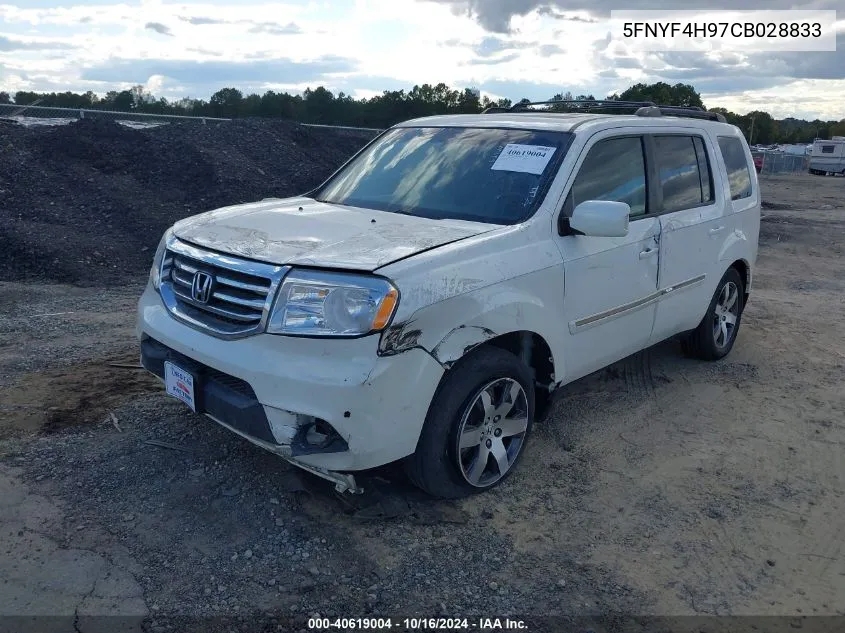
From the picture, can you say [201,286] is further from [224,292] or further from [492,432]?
[492,432]

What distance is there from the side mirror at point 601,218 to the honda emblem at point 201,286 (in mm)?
1875

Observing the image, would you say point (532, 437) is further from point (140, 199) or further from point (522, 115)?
point (140, 199)

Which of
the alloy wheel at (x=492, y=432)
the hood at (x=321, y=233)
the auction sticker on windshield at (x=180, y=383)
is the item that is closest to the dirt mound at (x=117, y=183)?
the hood at (x=321, y=233)

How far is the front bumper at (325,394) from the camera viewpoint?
312 centimetres

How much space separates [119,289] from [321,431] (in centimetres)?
547

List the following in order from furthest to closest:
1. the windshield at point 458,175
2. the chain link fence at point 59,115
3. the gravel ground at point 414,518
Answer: the chain link fence at point 59,115, the windshield at point 458,175, the gravel ground at point 414,518

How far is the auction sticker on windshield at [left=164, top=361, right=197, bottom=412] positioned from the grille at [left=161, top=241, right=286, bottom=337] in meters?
0.24

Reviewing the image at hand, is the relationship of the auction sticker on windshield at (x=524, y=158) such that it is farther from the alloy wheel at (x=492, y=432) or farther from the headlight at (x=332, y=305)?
the headlight at (x=332, y=305)

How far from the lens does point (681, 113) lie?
5.78 m

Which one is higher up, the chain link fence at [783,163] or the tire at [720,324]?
the chain link fence at [783,163]

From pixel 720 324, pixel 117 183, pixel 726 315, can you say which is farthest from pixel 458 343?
pixel 117 183

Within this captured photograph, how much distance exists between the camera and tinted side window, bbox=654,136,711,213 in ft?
16.5

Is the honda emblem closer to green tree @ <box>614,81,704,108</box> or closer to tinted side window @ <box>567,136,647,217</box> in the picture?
tinted side window @ <box>567,136,647,217</box>

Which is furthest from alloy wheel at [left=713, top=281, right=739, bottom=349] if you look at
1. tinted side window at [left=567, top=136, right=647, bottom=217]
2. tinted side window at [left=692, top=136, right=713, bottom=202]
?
tinted side window at [left=567, top=136, right=647, bottom=217]
